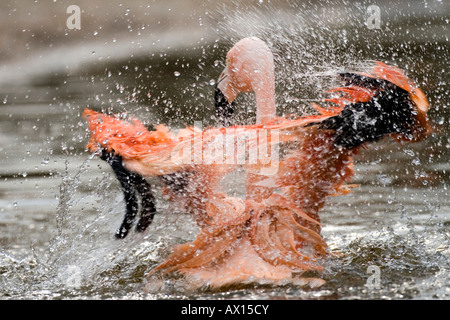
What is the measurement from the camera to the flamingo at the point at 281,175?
2.28 m

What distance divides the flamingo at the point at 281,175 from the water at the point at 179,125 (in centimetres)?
10

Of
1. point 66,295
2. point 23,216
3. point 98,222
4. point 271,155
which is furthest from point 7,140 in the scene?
point 271,155

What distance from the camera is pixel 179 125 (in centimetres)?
474

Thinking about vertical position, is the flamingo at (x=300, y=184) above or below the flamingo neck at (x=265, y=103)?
below

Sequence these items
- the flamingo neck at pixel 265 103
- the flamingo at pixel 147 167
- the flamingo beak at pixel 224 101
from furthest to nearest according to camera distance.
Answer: the flamingo beak at pixel 224 101
the flamingo neck at pixel 265 103
the flamingo at pixel 147 167

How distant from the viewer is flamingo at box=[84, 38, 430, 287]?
89.9 inches

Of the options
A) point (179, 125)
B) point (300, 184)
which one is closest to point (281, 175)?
point (300, 184)

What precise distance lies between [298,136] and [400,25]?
3.56 meters

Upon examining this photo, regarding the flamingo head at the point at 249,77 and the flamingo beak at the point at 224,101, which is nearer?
the flamingo head at the point at 249,77

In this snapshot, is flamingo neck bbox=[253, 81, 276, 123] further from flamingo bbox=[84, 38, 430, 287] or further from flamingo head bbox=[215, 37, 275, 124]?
flamingo bbox=[84, 38, 430, 287]

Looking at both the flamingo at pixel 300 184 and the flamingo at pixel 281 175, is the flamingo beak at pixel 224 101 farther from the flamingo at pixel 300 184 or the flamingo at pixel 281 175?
the flamingo at pixel 300 184

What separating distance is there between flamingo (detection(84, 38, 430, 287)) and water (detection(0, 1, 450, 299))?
0.31ft

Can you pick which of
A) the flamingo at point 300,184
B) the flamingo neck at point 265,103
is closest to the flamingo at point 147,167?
the flamingo neck at point 265,103

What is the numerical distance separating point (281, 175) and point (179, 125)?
2.41 metres
